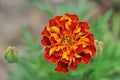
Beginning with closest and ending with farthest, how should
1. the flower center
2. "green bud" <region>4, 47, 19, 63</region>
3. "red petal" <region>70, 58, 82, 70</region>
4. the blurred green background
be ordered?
"red petal" <region>70, 58, 82, 70</region>
the flower center
"green bud" <region>4, 47, 19, 63</region>
the blurred green background

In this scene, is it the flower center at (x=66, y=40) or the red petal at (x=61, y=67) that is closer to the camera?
the red petal at (x=61, y=67)

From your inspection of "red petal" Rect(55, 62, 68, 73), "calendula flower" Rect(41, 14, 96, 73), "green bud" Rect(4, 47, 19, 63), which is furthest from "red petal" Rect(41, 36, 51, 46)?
"green bud" Rect(4, 47, 19, 63)

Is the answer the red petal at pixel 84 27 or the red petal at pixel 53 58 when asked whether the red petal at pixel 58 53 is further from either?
the red petal at pixel 84 27

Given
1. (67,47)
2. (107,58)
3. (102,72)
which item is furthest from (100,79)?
(67,47)

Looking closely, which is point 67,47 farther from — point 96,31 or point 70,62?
point 96,31

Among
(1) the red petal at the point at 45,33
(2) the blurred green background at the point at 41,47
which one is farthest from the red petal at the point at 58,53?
(2) the blurred green background at the point at 41,47

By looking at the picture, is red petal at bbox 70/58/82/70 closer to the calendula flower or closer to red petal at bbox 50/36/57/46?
the calendula flower
